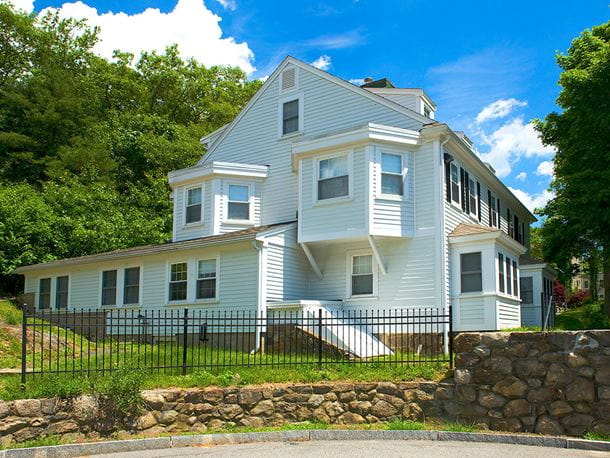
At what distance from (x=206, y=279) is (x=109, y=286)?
5043 millimetres

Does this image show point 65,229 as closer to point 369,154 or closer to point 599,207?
point 369,154

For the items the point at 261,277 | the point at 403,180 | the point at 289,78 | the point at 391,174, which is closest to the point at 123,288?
the point at 261,277

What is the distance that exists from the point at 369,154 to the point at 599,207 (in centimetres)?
1148

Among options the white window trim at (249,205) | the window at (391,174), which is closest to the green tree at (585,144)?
the window at (391,174)

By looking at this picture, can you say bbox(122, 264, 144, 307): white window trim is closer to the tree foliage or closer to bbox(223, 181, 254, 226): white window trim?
→ bbox(223, 181, 254, 226): white window trim

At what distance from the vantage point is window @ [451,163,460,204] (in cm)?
2011

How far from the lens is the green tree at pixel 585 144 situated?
23.9 m

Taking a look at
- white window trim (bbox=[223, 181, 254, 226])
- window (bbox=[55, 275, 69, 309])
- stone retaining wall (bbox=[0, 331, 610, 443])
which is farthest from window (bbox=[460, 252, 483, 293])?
window (bbox=[55, 275, 69, 309])

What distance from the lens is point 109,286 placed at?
2302 centimetres

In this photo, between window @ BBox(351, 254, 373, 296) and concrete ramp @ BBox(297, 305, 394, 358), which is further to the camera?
window @ BBox(351, 254, 373, 296)

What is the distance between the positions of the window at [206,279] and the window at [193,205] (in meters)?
3.39

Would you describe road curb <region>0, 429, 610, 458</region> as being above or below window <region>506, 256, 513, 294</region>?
below

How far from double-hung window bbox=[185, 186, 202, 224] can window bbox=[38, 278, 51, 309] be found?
6632 millimetres

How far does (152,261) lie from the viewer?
21.6 meters
